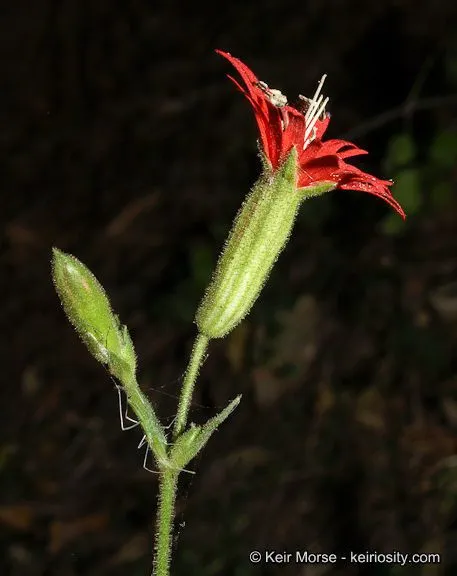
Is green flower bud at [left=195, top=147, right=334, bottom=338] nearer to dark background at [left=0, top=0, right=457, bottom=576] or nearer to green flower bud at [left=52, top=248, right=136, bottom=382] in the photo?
green flower bud at [left=52, top=248, right=136, bottom=382]

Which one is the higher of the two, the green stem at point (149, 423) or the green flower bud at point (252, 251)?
the green flower bud at point (252, 251)

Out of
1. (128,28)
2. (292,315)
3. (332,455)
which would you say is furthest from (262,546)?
(128,28)

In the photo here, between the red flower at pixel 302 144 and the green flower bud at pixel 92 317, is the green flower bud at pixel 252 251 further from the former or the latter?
the green flower bud at pixel 92 317

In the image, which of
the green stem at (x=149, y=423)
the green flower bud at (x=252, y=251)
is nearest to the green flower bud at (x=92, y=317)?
the green stem at (x=149, y=423)

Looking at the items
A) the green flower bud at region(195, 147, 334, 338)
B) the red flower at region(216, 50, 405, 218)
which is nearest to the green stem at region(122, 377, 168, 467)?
the green flower bud at region(195, 147, 334, 338)

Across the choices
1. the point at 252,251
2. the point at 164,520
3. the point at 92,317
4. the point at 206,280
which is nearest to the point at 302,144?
the point at 252,251
